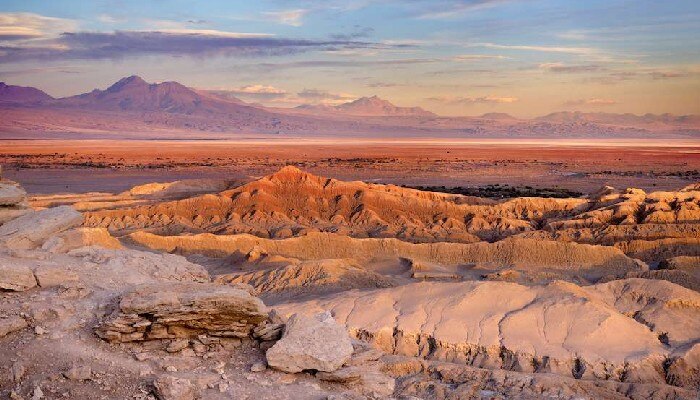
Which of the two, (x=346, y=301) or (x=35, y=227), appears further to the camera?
(x=346, y=301)

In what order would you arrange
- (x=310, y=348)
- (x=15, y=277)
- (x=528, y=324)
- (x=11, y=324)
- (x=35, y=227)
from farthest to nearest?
(x=528, y=324) → (x=35, y=227) → (x=15, y=277) → (x=310, y=348) → (x=11, y=324)

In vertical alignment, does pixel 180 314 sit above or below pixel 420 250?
above

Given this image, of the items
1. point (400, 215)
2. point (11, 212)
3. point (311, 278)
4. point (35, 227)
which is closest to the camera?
point (35, 227)

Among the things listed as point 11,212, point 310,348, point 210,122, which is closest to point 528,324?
point 310,348

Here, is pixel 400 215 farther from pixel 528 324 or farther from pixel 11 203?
pixel 11 203

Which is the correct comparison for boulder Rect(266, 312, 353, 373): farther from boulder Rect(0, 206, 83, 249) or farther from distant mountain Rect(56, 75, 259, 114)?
distant mountain Rect(56, 75, 259, 114)

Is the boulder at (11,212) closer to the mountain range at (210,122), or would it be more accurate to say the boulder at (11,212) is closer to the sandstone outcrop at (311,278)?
the sandstone outcrop at (311,278)
